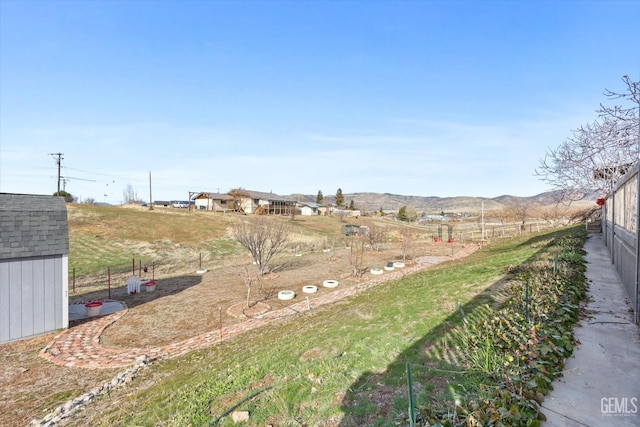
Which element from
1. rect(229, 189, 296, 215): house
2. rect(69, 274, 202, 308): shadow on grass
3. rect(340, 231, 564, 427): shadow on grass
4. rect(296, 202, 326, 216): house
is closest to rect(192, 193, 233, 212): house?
rect(229, 189, 296, 215): house

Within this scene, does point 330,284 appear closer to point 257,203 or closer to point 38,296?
point 38,296

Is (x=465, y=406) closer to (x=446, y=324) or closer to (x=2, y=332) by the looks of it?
(x=446, y=324)

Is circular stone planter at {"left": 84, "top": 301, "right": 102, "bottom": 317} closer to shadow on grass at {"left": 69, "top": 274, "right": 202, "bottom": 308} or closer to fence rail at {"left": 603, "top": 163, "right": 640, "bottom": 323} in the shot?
shadow on grass at {"left": 69, "top": 274, "right": 202, "bottom": 308}

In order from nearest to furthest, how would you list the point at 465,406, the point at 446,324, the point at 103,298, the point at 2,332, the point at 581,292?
the point at 465,406, the point at 446,324, the point at 581,292, the point at 2,332, the point at 103,298

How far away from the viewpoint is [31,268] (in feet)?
30.6

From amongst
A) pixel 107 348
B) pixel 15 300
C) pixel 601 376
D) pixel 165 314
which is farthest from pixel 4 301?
pixel 601 376

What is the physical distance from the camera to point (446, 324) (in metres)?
5.88

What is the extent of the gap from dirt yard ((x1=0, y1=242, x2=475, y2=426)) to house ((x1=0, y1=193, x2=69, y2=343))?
53cm

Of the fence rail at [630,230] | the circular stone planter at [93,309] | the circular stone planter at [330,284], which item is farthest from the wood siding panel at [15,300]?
the fence rail at [630,230]

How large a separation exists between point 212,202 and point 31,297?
5292 cm

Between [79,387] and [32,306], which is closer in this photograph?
[79,387]

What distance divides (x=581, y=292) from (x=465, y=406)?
5310 mm

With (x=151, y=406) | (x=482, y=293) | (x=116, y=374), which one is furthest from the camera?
(x=482, y=293)

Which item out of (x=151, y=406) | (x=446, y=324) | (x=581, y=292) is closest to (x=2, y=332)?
(x=151, y=406)
